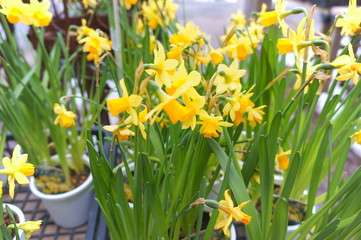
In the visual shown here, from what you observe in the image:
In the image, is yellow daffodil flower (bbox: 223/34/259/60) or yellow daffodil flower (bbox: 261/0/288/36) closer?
yellow daffodil flower (bbox: 261/0/288/36)

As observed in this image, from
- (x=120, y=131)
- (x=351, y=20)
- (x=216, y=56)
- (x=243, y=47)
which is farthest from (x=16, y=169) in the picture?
(x=351, y=20)

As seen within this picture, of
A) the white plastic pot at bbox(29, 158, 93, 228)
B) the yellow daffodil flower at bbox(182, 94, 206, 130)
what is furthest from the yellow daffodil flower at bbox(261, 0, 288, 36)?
the white plastic pot at bbox(29, 158, 93, 228)

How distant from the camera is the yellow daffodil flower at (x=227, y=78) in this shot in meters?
0.51

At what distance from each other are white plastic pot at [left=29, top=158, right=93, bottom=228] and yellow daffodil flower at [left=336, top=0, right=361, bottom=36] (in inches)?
27.9

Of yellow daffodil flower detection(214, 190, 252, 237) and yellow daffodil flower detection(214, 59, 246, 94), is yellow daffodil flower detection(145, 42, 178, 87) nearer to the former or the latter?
yellow daffodil flower detection(214, 59, 246, 94)

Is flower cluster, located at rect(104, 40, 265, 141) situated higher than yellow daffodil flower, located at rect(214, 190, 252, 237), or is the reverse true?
flower cluster, located at rect(104, 40, 265, 141)

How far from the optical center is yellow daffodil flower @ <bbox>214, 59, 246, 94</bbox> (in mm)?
507

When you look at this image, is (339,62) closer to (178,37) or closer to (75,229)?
(178,37)

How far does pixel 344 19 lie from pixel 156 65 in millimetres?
387

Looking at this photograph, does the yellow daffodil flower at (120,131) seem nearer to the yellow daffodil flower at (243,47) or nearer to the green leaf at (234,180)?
the green leaf at (234,180)

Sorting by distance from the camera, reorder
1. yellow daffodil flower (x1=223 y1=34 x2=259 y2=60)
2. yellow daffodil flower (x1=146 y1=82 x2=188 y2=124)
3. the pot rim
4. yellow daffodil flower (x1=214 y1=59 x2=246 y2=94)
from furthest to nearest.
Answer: the pot rim, yellow daffodil flower (x1=223 y1=34 x2=259 y2=60), yellow daffodil flower (x1=214 y1=59 x2=246 y2=94), yellow daffodil flower (x1=146 y1=82 x2=188 y2=124)

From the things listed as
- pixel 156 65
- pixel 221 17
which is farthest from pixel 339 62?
pixel 221 17

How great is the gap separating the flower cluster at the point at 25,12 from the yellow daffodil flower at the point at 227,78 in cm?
43

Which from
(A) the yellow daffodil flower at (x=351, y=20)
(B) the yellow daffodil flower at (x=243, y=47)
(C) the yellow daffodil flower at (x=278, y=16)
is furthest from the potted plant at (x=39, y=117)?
(A) the yellow daffodil flower at (x=351, y=20)
